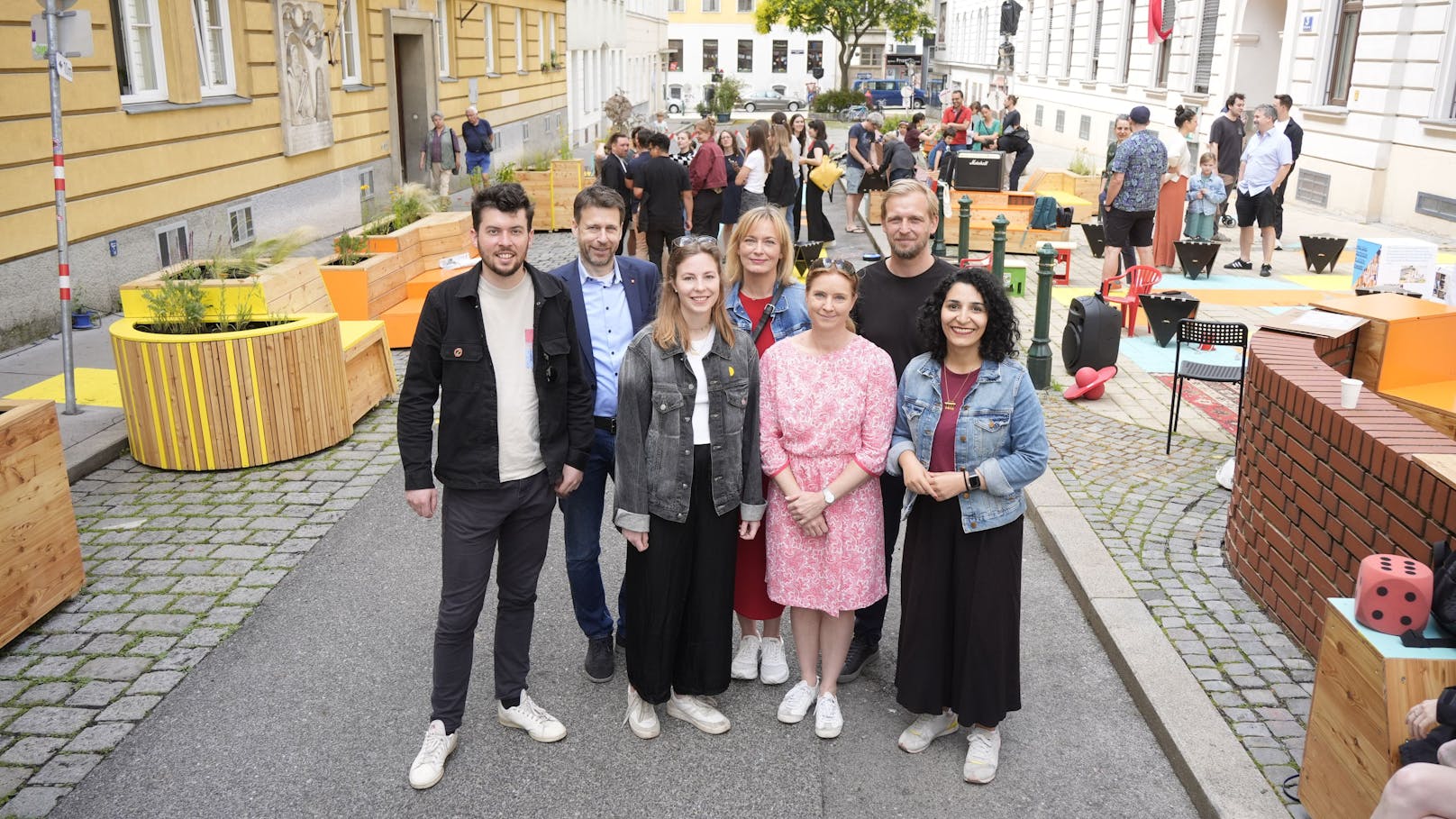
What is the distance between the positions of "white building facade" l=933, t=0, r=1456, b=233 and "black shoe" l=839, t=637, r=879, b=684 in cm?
1613

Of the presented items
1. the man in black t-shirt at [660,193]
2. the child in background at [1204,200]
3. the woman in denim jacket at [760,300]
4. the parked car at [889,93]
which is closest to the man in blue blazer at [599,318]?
the woman in denim jacket at [760,300]

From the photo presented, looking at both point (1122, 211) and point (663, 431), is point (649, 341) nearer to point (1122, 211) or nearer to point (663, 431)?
point (663, 431)

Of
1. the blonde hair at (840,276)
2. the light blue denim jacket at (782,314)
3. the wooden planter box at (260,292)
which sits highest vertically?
the blonde hair at (840,276)

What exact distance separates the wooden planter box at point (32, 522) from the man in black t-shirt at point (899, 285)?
12.0 feet

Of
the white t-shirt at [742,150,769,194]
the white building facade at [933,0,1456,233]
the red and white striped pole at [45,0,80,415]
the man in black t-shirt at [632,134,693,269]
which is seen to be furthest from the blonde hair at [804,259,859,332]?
the white building facade at [933,0,1456,233]

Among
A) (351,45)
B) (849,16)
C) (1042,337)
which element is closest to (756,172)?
(1042,337)

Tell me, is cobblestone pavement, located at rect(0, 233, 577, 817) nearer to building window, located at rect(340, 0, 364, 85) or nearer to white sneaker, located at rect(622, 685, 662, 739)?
white sneaker, located at rect(622, 685, 662, 739)

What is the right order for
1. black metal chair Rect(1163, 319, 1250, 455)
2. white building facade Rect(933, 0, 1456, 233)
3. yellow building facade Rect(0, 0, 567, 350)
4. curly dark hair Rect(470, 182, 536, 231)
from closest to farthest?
curly dark hair Rect(470, 182, 536, 231), black metal chair Rect(1163, 319, 1250, 455), yellow building facade Rect(0, 0, 567, 350), white building facade Rect(933, 0, 1456, 233)

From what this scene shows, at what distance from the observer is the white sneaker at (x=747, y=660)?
488 centimetres

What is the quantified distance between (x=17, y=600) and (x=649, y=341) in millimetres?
3072

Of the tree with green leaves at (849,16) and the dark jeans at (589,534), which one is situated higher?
the tree with green leaves at (849,16)

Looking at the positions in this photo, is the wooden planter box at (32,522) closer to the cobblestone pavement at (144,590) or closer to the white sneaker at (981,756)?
the cobblestone pavement at (144,590)

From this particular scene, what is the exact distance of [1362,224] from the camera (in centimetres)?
1886

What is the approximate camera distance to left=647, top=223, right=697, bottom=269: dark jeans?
13.0m
